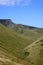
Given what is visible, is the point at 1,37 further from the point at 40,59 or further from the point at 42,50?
the point at 40,59

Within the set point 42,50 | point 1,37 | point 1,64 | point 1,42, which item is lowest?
point 1,64

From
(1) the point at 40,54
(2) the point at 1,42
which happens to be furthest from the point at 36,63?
(2) the point at 1,42

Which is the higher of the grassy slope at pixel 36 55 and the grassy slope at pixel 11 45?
the grassy slope at pixel 11 45

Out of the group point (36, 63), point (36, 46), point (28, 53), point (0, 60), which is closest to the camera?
point (0, 60)

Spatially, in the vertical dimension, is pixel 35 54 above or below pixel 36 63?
above

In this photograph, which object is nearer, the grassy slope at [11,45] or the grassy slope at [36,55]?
the grassy slope at [36,55]

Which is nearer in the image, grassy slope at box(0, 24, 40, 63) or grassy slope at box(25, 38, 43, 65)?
grassy slope at box(25, 38, 43, 65)

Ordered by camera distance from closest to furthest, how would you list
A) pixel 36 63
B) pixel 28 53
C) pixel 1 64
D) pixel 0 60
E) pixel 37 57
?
pixel 1 64
pixel 0 60
pixel 36 63
pixel 37 57
pixel 28 53

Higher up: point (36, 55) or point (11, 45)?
point (11, 45)

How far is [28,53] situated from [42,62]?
13.9 meters

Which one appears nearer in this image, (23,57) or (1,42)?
(23,57)

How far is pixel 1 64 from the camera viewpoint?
2355 inches

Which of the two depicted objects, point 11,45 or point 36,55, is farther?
point 11,45

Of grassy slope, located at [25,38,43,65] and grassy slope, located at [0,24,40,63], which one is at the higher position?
grassy slope, located at [0,24,40,63]
